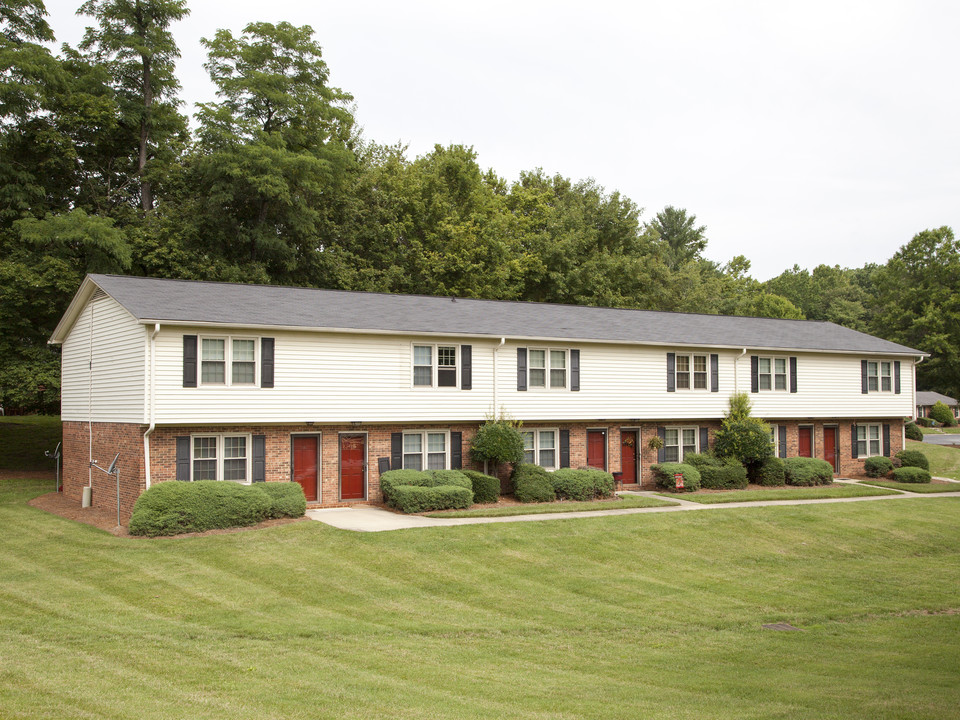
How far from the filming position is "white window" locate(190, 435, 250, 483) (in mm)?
20875

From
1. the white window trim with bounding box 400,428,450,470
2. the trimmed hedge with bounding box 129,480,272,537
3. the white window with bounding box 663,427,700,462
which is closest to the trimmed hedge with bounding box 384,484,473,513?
the white window trim with bounding box 400,428,450,470

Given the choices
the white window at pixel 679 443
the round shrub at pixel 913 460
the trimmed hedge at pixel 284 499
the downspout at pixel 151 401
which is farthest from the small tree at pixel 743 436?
the downspout at pixel 151 401

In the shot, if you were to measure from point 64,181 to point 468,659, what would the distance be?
32.6 meters

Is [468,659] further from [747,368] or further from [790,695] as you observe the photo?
[747,368]

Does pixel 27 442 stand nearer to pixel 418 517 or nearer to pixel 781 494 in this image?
pixel 418 517

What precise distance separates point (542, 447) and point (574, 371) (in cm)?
276

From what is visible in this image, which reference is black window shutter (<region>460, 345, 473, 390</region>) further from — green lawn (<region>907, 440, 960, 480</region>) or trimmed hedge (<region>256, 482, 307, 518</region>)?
green lawn (<region>907, 440, 960, 480</region>)

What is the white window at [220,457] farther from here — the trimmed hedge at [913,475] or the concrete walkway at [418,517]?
the trimmed hedge at [913,475]

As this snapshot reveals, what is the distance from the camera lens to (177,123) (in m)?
37.3

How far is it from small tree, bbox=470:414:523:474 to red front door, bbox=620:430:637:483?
5.20 metres

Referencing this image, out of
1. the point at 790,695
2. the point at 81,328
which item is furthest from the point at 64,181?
the point at 790,695

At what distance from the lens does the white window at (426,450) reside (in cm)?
2416

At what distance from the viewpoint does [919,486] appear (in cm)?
3020

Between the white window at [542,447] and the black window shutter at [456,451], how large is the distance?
7.92 feet
